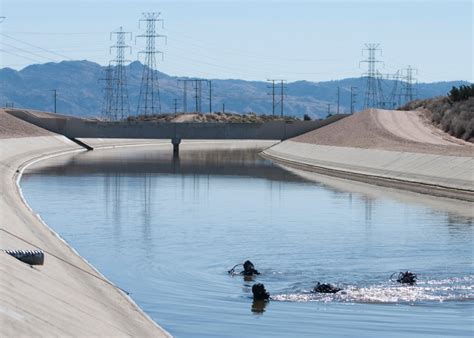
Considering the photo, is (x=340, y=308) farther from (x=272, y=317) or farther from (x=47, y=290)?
(x=47, y=290)

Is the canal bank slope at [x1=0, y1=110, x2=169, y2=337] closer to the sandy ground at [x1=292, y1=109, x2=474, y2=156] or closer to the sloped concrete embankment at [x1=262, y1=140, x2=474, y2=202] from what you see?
the sloped concrete embankment at [x1=262, y1=140, x2=474, y2=202]

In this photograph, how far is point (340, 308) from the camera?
23891 millimetres

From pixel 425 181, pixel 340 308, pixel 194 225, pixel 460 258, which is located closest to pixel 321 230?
pixel 194 225

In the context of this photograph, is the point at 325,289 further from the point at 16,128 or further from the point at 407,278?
the point at 16,128

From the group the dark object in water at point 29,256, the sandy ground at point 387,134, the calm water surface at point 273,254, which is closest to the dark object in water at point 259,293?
the calm water surface at point 273,254

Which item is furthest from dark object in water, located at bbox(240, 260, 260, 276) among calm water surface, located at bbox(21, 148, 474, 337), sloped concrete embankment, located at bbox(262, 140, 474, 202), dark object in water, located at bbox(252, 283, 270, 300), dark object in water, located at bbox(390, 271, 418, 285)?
sloped concrete embankment, located at bbox(262, 140, 474, 202)

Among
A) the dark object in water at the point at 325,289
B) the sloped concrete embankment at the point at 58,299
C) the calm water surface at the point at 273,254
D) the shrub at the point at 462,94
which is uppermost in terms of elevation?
the shrub at the point at 462,94

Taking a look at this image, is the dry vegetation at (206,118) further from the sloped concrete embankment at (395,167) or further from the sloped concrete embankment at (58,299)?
the sloped concrete embankment at (58,299)

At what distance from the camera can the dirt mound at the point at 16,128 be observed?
10631cm

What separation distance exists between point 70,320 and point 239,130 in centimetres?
9811

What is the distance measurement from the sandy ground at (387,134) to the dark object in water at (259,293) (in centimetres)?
5155

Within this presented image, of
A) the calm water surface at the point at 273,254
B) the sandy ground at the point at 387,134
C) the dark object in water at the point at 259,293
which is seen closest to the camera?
the calm water surface at the point at 273,254

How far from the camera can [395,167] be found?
73.1m

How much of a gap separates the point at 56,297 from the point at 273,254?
1282 cm
